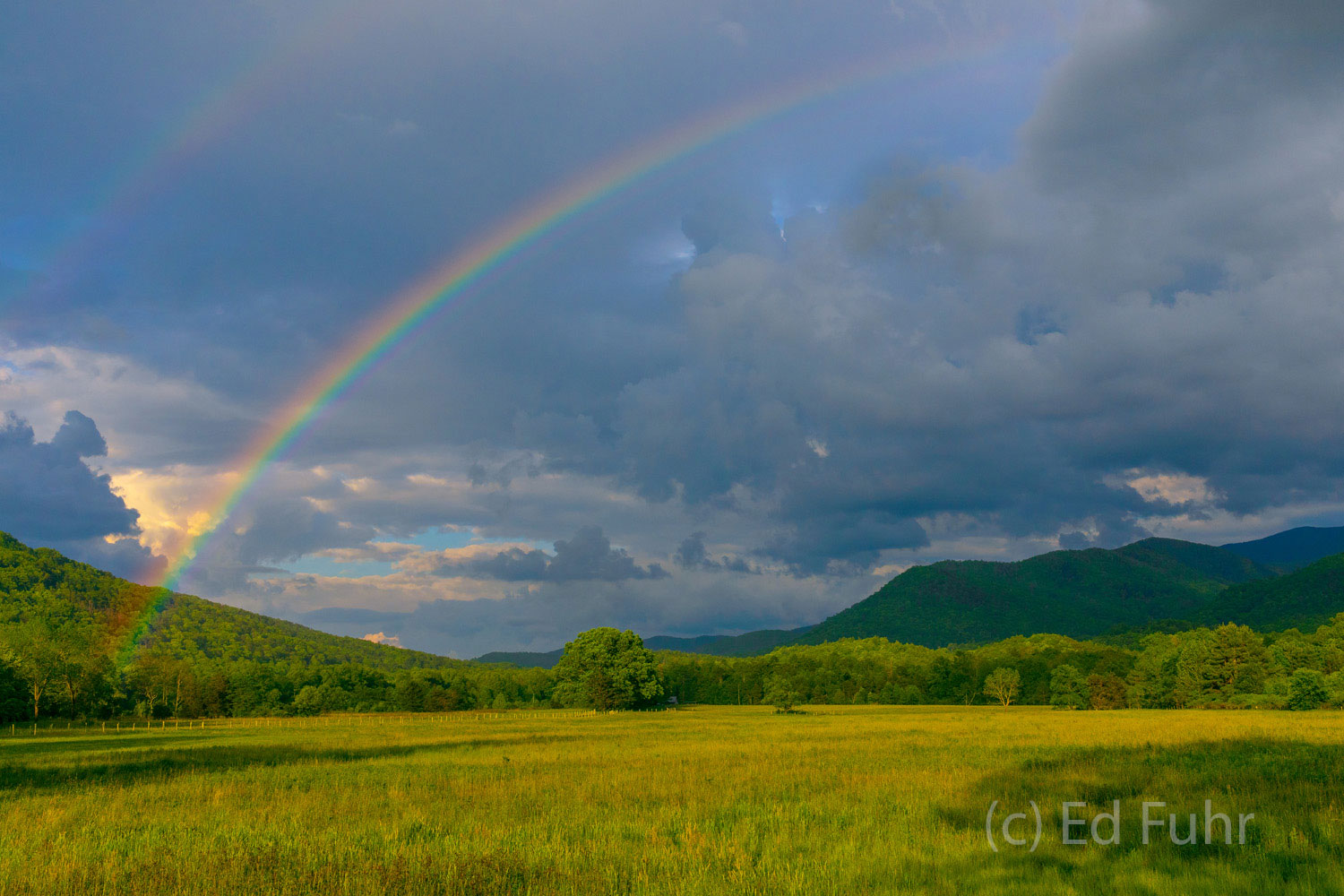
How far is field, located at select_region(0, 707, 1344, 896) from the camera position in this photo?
10930 millimetres

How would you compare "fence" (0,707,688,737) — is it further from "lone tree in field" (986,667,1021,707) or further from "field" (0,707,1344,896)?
"lone tree in field" (986,667,1021,707)

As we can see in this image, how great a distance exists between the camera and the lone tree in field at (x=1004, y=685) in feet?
458

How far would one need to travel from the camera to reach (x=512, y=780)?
2423cm

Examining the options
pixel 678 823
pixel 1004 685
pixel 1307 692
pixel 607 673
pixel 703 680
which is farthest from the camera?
pixel 703 680

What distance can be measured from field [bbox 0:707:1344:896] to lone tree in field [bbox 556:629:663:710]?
290 feet

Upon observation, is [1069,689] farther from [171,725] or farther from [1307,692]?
[171,725]

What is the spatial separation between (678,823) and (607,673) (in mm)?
106065

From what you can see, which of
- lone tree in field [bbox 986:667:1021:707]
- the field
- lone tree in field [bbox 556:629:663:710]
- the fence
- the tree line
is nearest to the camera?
the field

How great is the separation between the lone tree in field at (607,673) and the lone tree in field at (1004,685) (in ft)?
214

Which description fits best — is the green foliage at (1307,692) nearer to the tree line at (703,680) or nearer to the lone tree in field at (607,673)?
the tree line at (703,680)

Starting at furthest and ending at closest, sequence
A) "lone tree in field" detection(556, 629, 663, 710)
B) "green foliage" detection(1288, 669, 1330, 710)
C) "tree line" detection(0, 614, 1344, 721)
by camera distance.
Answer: "lone tree in field" detection(556, 629, 663, 710)
"tree line" detection(0, 614, 1344, 721)
"green foliage" detection(1288, 669, 1330, 710)

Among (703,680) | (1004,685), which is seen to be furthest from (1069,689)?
(703,680)

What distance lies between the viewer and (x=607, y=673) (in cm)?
11769

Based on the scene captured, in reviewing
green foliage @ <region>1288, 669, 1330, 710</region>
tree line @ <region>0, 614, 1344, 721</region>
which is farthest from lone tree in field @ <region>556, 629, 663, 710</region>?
green foliage @ <region>1288, 669, 1330, 710</region>
